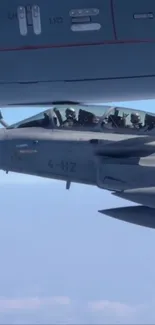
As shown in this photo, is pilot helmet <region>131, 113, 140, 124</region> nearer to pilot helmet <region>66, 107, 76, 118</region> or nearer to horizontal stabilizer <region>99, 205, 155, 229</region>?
pilot helmet <region>66, 107, 76, 118</region>

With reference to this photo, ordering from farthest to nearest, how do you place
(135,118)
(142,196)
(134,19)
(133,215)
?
(135,118)
(133,215)
(142,196)
(134,19)

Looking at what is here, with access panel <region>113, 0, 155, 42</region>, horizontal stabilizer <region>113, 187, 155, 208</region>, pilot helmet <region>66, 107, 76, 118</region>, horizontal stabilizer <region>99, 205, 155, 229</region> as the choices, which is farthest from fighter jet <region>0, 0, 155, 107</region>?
horizontal stabilizer <region>99, 205, 155, 229</region>

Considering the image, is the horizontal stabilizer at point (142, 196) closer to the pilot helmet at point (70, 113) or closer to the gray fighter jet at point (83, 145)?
the gray fighter jet at point (83, 145)

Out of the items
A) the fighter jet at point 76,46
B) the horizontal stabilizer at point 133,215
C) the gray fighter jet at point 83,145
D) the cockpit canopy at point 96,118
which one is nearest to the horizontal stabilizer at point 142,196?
the horizontal stabilizer at point 133,215

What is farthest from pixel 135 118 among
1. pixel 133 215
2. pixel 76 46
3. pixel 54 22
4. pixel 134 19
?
pixel 54 22

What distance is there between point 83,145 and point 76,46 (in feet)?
8.51

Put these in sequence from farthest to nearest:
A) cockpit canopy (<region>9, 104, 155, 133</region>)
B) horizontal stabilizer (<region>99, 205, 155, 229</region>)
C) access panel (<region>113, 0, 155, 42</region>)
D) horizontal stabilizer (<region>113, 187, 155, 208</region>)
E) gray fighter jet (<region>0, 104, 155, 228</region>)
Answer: cockpit canopy (<region>9, 104, 155, 133</region>) → gray fighter jet (<region>0, 104, 155, 228</region>) → horizontal stabilizer (<region>99, 205, 155, 229</region>) → horizontal stabilizer (<region>113, 187, 155, 208</region>) → access panel (<region>113, 0, 155, 42</region>)

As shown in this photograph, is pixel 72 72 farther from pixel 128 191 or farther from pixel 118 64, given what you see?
pixel 128 191

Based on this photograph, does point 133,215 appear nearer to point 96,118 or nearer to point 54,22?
point 96,118

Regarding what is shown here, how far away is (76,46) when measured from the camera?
10383mm

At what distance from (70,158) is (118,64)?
7.73 ft

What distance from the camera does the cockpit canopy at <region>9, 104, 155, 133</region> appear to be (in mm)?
12602

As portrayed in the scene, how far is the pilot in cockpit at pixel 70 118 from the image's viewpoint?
12.6m

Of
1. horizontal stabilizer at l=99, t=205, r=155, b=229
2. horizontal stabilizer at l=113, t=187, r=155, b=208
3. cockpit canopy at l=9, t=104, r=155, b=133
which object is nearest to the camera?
horizontal stabilizer at l=113, t=187, r=155, b=208
